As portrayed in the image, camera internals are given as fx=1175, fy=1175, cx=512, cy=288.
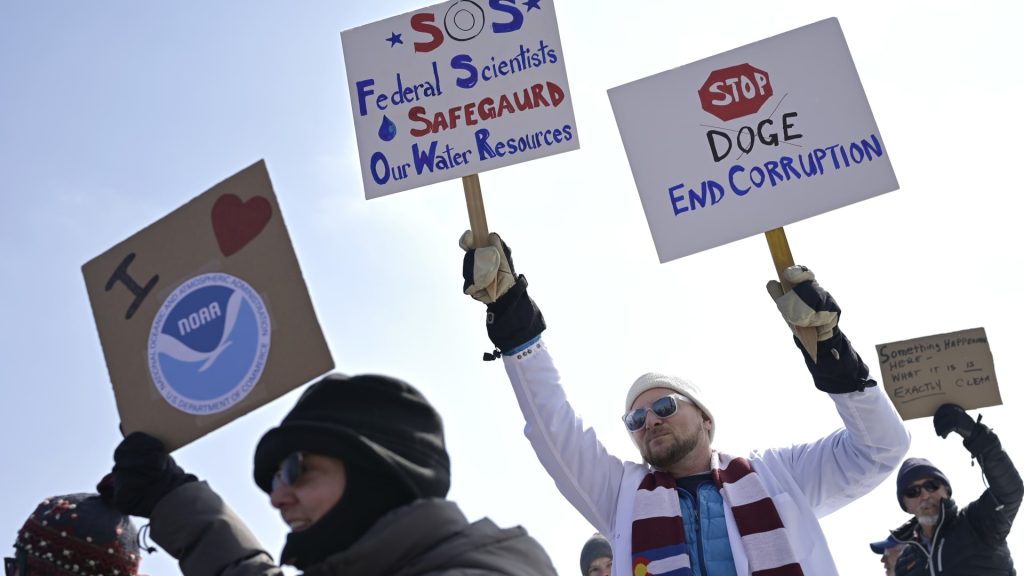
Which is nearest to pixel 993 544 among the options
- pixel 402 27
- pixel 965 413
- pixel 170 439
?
pixel 965 413

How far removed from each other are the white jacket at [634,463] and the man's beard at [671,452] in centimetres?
10

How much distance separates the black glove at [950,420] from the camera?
18.2 ft

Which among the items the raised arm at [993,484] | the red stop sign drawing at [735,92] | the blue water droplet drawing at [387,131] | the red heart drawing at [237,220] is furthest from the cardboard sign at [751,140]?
the red heart drawing at [237,220]

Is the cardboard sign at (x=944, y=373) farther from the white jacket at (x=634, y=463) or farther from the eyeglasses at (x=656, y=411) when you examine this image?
the eyeglasses at (x=656, y=411)

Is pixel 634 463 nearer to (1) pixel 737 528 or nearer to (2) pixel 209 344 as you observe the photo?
(1) pixel 737 528

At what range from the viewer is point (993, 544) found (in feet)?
19.3

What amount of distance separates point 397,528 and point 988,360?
387 centimetres

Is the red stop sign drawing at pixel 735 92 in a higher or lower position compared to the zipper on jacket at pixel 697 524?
higher

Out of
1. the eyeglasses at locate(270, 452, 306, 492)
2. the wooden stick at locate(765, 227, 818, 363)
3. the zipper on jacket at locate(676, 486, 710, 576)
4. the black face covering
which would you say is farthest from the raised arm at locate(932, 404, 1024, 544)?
the eyeglasses at locate(270, 452, 306, 492)

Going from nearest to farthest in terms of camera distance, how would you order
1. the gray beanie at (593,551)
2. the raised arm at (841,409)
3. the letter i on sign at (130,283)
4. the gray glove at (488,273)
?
the letter i on sign at (130,283), the raised arm at (841,409), the gray glove at (488,273), the gray beanie at (593,551)

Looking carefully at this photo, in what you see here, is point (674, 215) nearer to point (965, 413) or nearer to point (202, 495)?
point (965, 413)

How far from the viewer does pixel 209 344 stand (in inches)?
142

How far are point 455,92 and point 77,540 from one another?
258 centimetres

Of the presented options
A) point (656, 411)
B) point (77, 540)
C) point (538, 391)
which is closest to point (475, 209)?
point (538, 391)
